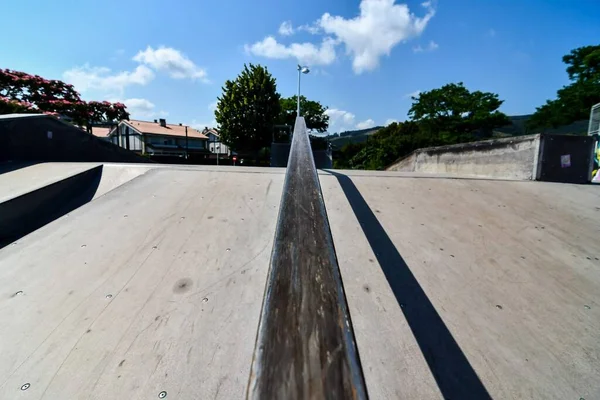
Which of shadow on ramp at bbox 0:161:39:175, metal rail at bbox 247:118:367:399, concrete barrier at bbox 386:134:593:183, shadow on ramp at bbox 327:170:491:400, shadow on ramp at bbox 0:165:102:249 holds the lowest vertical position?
shadow on ramp at bbox 327:170:491:400

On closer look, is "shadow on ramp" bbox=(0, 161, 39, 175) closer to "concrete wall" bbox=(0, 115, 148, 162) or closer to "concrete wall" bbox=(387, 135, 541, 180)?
"concrete wall" bbox=(0, 115, 148, 162)

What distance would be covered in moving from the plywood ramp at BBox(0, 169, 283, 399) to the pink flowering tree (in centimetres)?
1552

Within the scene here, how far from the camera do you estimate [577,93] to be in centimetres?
2612

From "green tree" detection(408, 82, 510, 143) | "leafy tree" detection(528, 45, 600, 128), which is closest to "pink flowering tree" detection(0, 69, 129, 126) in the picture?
"green tree" detection(408, 82, 510, 143)

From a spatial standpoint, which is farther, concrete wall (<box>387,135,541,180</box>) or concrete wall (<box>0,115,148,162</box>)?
concrete wall (<box>0,115,148,162</box>)

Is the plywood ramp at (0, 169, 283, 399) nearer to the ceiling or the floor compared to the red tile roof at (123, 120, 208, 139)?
nearer to the floor

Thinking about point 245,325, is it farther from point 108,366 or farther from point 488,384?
point 488,384

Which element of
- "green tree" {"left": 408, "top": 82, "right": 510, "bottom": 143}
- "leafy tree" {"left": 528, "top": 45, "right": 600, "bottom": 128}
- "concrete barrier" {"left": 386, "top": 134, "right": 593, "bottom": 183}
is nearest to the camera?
"concrete barrier" {"left": 386, "top": 134, "right": 593, "bottom": 183}

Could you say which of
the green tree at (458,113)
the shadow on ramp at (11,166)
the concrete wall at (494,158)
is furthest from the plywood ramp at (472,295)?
the green tree at (458,113)

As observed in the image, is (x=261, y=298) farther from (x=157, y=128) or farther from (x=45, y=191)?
(x=157, y=128)

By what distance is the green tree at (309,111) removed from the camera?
138 feet

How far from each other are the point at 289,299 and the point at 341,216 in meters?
2.33

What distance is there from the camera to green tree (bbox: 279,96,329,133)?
42.0 meters

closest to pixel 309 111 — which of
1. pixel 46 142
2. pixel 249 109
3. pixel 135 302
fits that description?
pixel 249 109
